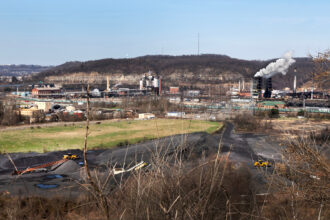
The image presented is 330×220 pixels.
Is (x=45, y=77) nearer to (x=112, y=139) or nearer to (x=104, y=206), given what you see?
(x=112, y=139)

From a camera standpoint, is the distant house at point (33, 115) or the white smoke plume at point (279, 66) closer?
the distant house at point (33, 115)

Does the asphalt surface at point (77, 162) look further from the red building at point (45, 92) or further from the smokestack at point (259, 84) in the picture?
the red building at point (45, 92)

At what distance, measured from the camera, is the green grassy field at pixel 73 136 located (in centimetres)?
1649

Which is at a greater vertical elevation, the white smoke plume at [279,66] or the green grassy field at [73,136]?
the white smoke plume at [279,66]

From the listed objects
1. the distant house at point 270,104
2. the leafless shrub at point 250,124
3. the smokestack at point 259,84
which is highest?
the smokestack at point 259,84

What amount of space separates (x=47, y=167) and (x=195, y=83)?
61297mm

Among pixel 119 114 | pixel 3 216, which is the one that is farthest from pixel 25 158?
pixel 119 114

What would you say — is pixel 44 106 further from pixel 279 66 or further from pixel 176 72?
pixel 176 72

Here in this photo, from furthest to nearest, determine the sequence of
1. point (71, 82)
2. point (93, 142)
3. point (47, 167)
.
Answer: point (71, 82) → point (93, 142) → point (47, 167)

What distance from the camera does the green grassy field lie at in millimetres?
16494

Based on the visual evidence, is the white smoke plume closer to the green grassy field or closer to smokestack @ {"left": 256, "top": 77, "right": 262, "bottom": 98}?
smokestack @ {"left": 256, "top": 77, "right": 262, "bottom": 98}

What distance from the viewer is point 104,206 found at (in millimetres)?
1927

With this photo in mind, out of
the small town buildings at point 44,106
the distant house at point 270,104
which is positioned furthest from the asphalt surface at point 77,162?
the small town buildings at point 44,106

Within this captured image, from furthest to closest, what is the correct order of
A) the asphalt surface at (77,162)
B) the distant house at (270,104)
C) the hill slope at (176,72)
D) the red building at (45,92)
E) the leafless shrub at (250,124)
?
the hill slope at (176,72)
the red building at (45,92)
the distant house at (270,104)
the leafless shrub at (250,124)
the asphalt surface at (77,162)
